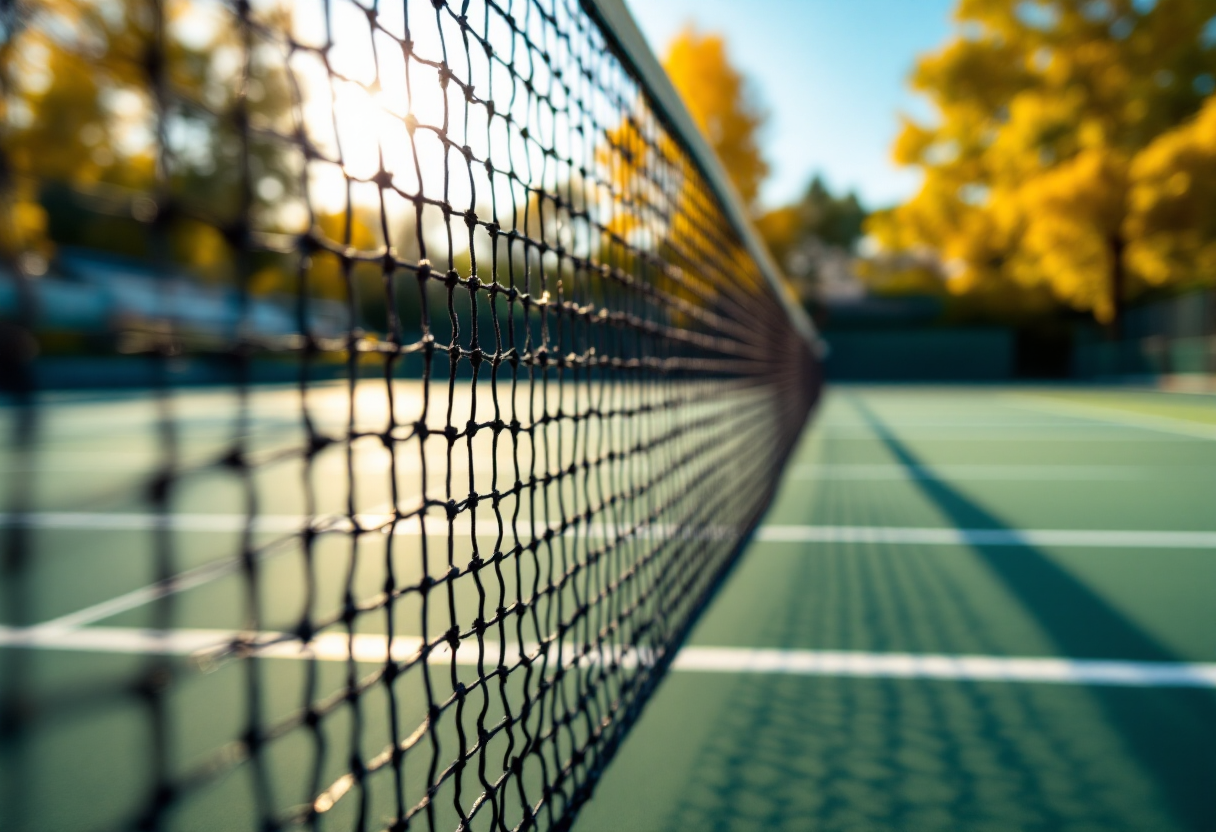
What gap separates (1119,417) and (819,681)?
9.07 metres

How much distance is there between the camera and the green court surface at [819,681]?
1268mm

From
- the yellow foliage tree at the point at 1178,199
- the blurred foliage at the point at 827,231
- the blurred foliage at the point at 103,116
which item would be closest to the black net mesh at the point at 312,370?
the blurred foliage at the point at 103,116

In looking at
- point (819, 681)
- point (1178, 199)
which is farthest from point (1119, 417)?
point (819, 681)

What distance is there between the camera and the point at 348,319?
0.92 m

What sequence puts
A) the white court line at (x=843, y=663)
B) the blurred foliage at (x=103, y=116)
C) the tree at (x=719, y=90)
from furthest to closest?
the tree at (x=719, y=90), the white court line at (x=843, y=663), the blurred foliage at (x=103, y=116)

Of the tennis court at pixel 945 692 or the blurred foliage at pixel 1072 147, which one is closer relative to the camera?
the tennis court at pixel 945 692

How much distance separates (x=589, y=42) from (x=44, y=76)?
1301mm

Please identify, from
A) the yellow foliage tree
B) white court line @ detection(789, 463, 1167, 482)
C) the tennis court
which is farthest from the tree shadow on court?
the yellow foliage tree

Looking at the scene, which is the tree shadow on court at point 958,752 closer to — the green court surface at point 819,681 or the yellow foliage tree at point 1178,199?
the green court surface at point 819,681

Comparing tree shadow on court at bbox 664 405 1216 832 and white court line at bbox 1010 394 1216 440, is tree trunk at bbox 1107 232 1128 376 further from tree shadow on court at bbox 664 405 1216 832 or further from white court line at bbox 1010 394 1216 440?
tree shadow on court at bbox 664 405 1216 832

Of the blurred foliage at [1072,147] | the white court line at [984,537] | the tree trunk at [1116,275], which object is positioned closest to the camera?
the white court line at [984,537]

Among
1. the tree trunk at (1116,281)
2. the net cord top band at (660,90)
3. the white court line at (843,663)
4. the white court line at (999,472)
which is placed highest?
the tree trunk at (1116,281)

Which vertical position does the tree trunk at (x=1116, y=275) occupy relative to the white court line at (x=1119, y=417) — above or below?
above

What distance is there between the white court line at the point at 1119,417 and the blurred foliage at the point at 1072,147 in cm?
383
